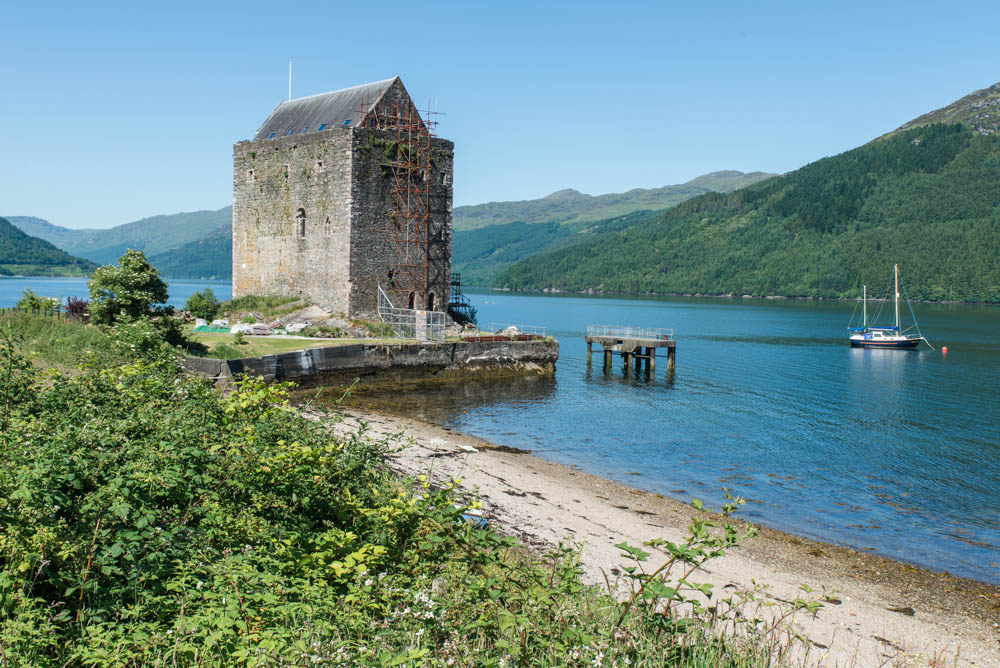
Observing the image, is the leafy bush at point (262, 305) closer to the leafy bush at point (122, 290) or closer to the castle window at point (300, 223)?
the castle window at point (300, 223)

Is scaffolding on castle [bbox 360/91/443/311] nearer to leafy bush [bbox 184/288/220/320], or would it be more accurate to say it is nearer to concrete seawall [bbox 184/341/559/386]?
concrete seawall [bbox 184/341/559/386]

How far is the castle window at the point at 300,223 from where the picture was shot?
39938 millimetres

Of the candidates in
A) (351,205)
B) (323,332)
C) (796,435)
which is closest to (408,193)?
(351,205)

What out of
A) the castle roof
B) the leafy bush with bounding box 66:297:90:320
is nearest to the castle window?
the castle roof

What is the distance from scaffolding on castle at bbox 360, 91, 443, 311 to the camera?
38781 millimetres

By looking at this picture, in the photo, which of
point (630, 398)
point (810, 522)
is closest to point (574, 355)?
point (630, 398)

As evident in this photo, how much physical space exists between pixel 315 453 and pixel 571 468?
48.3 ft

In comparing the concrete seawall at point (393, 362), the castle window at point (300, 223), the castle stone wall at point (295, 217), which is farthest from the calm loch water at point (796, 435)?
the castle window at point (300, 223)

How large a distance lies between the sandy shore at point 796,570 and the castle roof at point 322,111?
26056mm

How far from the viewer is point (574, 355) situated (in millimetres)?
54594

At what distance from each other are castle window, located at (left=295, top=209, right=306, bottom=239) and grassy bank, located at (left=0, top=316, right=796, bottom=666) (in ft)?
109

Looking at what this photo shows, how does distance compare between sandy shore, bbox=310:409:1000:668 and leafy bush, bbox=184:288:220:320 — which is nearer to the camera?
sandy shore, bbox=310:409:1000:668

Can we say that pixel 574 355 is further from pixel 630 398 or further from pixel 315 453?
pixel 315 453

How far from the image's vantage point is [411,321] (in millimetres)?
38094
